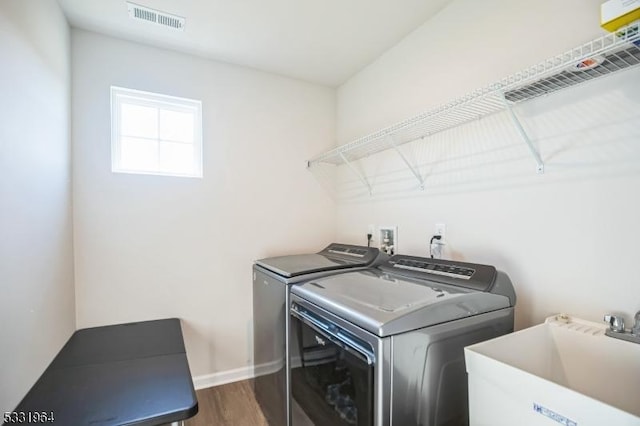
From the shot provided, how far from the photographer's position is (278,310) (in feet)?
6.00

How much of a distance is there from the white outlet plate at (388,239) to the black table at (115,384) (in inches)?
55.4

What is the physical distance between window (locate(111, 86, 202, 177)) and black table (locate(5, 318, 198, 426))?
111 cm

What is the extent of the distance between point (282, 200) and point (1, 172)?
1.72 meters

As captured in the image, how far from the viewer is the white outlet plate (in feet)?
6.99

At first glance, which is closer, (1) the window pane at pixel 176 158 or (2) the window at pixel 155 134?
(2) the window at pixel 155 134

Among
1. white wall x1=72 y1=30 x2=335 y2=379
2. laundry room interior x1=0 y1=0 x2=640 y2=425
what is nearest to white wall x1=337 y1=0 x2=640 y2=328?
laundry room interior x1=0 y1=0 x2=640 y2=425

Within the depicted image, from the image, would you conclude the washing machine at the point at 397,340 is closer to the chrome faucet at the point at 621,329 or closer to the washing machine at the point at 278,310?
the washing machine at the point at 278,310

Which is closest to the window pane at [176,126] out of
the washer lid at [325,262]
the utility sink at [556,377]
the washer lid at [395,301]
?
the washer lid at [325,262]

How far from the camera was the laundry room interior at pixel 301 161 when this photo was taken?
1142 millimetres

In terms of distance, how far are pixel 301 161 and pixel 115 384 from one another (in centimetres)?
196

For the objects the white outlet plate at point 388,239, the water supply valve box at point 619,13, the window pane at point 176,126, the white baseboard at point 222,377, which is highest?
the window pane at point 176,126

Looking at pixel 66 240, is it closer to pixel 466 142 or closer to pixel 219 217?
pixel 219 217

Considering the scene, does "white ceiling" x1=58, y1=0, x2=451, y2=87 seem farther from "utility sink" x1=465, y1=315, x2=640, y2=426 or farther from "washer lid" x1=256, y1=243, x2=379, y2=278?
"utility sink" x1=465, y1=315, x2=640, y2=426

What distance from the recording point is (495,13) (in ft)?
4.92
